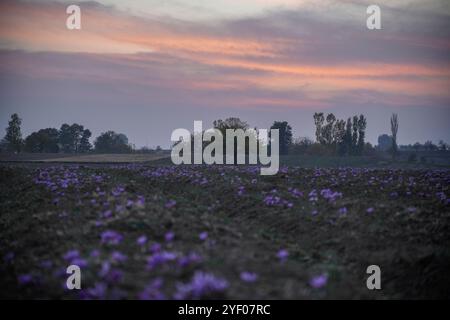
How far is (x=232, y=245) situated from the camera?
825 cm

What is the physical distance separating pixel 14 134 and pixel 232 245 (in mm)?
99474

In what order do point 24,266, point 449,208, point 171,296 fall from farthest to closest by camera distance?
point 449,208 → point 24,266 → point 171,296

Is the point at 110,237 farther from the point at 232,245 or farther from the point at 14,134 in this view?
the point at 14,134

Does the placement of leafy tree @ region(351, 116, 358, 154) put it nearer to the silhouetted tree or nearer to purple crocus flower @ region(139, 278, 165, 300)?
the silhouetted tree

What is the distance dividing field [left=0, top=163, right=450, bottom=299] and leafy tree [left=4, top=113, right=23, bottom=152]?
8711 centimetres

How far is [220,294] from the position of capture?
6.22 metres

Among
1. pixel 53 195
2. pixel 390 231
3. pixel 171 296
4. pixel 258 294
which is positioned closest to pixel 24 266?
pixel 171 296

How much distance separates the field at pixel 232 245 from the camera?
6.61m

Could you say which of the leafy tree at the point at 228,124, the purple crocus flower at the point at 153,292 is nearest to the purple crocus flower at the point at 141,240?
the purple crocus flower at the point at 153,292

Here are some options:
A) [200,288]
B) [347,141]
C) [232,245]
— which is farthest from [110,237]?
[347,141]

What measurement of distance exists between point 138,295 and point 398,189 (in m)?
13.4

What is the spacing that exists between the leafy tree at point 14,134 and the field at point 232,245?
8711 cm

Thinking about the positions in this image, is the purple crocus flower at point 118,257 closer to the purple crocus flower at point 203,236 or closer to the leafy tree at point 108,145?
the purple crocus flower at point 203,236
